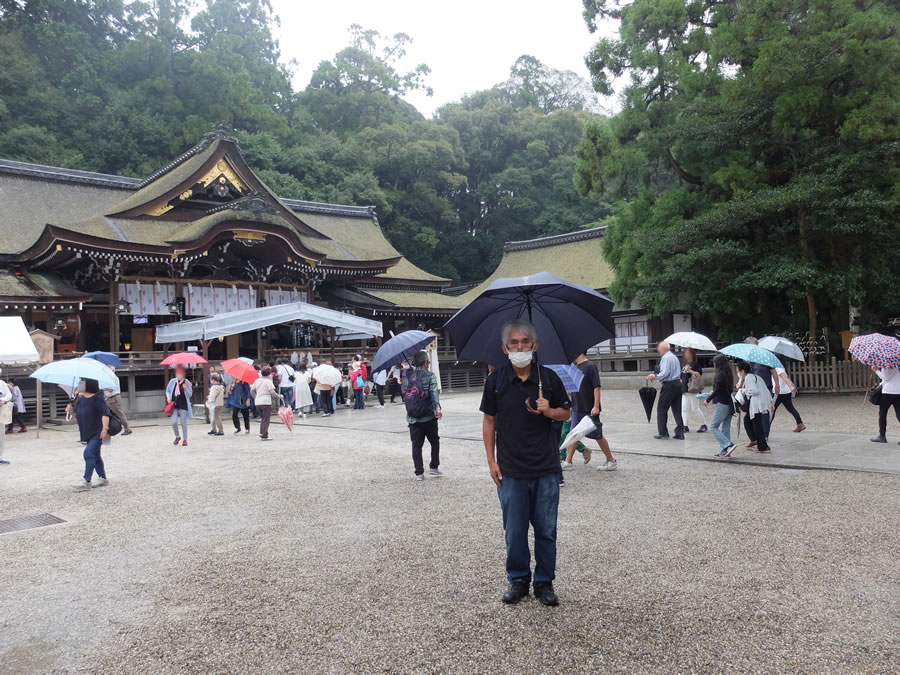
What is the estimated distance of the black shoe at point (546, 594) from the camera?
3505 mm

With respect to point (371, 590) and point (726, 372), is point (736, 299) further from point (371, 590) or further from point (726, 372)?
point (371, 590)

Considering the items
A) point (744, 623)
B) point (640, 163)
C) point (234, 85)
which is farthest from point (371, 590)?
point (234, 85)

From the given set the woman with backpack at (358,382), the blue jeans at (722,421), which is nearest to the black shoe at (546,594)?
the blue jeans at (722,421)

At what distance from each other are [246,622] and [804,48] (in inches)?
643

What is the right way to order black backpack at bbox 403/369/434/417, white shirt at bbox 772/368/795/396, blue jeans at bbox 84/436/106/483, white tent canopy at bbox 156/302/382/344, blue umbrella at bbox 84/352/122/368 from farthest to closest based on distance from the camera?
white tent canopy at bbox 156/302/382/344 < blue umbrella at bbox 84/352/122/368 < white shirt at bbox 772/368/795/396 < blue jeans at bbox 84/436/106/483 < black backpack at bbox 403/369/434/417

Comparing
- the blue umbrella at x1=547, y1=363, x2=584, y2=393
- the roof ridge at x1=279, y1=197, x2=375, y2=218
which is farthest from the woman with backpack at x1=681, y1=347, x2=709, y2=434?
the roof ridge at x1=279, y1=197, x2=375, y2=218

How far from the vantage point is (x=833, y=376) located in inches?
604

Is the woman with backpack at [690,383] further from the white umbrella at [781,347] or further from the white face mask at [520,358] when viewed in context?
the white face mask at [520,358]

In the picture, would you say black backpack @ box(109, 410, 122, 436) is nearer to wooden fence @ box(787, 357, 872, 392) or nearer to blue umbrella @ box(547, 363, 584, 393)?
blue umbrella @ box(547, 363, 584, 393)

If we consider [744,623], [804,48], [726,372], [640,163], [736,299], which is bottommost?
[744,623]

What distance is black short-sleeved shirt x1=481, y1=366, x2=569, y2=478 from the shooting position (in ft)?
11.7

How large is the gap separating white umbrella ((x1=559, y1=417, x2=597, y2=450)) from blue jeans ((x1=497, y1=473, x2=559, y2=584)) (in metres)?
3.44

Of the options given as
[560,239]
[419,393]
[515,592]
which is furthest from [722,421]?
[560,239]

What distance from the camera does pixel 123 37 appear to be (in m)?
44.6
